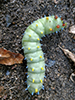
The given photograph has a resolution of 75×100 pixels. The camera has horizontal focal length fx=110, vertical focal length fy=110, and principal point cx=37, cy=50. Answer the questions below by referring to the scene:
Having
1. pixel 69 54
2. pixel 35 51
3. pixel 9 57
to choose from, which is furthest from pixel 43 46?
pixel 9 57

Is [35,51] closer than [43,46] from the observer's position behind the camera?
Yes

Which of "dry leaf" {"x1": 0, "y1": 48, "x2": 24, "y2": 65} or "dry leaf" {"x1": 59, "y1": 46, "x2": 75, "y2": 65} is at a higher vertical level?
"dry leaf" {"x1": 0, "y1": 48, "x2": 24, "y2": 65}

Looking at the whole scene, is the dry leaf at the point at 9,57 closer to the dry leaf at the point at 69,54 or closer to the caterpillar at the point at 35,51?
the caterpillar at the point at 35,51

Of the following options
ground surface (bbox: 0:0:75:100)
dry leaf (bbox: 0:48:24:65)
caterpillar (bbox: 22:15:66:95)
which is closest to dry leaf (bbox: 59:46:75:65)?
ground surface (bbox: 0:0:75:100)

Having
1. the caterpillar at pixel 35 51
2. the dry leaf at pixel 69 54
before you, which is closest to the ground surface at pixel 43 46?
the dry leaf at pixel 69 54

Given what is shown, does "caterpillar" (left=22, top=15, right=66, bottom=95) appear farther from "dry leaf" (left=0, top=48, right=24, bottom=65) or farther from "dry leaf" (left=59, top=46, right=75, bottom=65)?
"dry leaf" (left=59, top=46, right=75, bottom=65)

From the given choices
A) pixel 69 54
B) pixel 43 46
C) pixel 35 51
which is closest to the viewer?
pixel 35 51

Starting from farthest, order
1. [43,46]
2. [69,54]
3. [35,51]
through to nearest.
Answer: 1. [69,54]
2. [43,46]
3. [35,51]

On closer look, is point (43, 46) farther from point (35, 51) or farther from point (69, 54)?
point (69, 54)
